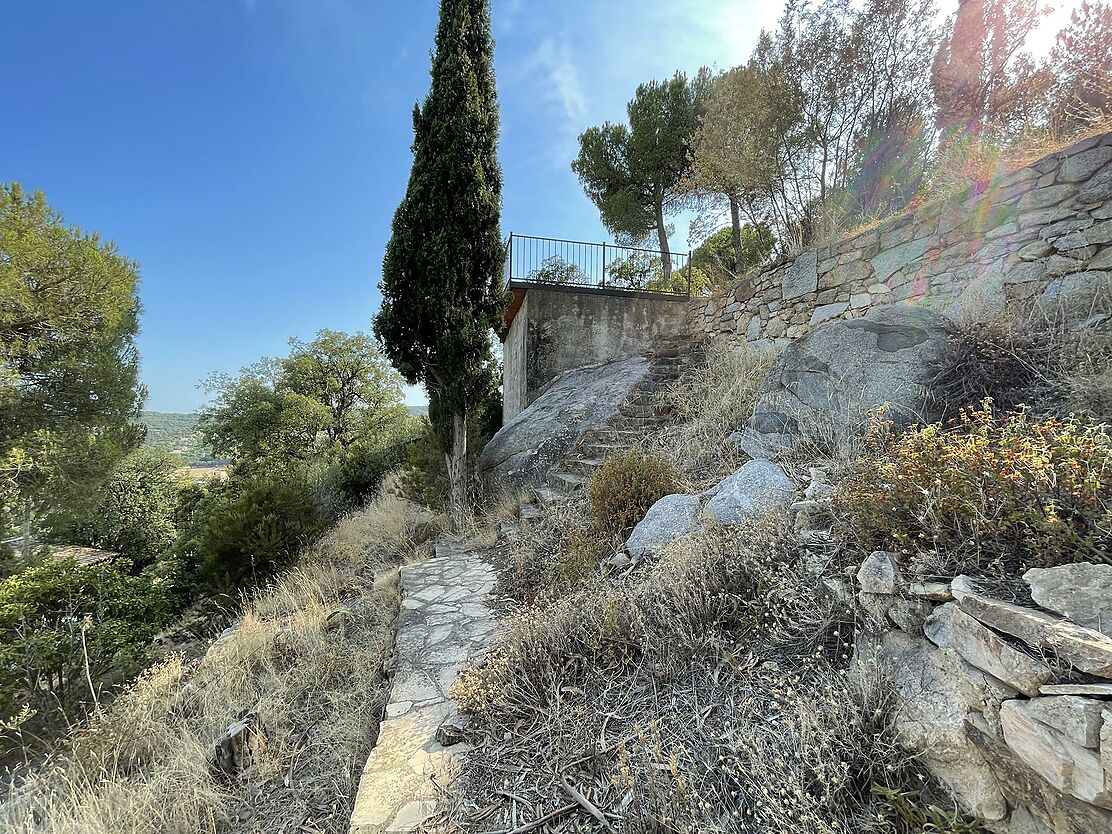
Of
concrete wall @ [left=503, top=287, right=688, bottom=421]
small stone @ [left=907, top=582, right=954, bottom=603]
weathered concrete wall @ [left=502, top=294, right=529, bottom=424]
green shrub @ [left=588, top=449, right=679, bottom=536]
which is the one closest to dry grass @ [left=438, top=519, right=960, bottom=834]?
small stone @ [left=907, top=582, right=954, bottom=603]

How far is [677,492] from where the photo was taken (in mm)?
3355

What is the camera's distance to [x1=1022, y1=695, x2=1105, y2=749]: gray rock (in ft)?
2.93

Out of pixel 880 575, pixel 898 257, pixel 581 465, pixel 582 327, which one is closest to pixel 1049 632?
pixel 880 575

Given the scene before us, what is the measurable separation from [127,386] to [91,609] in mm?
7232

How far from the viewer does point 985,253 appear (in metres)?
3.67

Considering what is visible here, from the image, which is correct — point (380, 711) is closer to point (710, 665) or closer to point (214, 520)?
point (710, 665)

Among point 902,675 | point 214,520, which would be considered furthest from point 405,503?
point 902,675

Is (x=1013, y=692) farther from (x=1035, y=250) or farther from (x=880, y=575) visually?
(x=1035, y=250)

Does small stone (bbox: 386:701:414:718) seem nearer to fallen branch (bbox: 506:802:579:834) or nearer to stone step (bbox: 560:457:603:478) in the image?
fallen branch (bbox: 506:802:579:834)

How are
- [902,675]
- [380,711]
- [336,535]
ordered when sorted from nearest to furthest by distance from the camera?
[902,675] < [380,711] < [336,535]

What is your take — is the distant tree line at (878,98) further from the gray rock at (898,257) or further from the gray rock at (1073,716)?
the gray rock at (1073,716)

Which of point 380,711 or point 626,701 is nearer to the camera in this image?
point 626,701

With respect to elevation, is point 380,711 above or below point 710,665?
below

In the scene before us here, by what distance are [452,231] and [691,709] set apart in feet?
18.2
